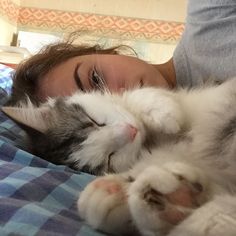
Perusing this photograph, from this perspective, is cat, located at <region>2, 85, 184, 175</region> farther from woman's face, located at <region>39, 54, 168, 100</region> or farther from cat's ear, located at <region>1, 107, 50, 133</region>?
woman's face, located at <region>39, 54, 168, 100</region>

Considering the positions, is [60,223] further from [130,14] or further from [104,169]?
[130,14]

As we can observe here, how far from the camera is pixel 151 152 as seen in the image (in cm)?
86

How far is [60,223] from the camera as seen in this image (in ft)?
1.84

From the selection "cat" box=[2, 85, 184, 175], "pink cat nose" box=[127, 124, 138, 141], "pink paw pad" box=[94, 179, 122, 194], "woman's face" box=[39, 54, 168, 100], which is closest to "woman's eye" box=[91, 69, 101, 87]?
"woman's face" box=[39, 54, 168, 100]

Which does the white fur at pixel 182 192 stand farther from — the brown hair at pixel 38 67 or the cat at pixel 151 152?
the brown hair at pixel 38 67

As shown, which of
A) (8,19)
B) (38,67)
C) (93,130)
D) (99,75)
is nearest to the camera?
(93,130)

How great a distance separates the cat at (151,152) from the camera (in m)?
0.50

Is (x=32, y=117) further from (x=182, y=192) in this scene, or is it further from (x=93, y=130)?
(x=182, y=192)

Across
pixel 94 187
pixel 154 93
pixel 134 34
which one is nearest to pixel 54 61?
pixel 154 93

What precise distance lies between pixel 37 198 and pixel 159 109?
0.36 m

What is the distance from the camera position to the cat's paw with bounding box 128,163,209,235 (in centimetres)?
49

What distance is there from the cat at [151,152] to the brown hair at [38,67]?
0.19 metres

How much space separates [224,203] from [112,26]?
3291 mm

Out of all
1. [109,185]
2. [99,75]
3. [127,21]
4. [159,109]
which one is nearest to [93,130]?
[159,109]
